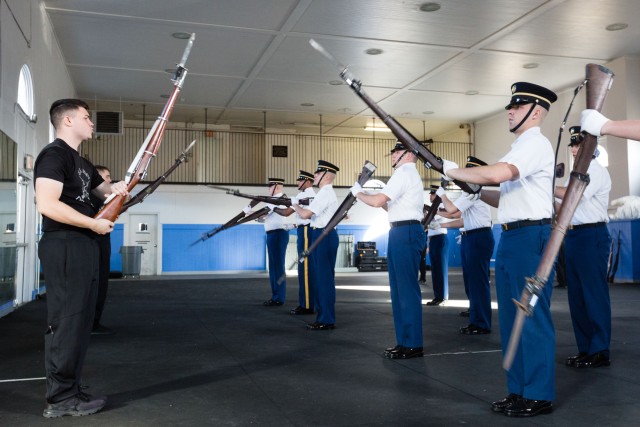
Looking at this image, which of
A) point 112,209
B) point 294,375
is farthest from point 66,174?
point 294,375

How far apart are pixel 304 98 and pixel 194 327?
10636mm

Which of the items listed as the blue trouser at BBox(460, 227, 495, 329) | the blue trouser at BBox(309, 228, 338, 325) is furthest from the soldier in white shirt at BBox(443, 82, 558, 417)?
the blue trouser at BBox(309, 228, 338, 325)

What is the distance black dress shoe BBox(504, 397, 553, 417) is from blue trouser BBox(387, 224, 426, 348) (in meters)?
1.61

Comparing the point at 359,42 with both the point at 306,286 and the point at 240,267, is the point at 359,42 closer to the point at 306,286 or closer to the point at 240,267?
the point at 306,286

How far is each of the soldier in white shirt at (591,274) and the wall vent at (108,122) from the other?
12.6 meters

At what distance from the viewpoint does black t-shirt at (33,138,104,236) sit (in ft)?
10.3

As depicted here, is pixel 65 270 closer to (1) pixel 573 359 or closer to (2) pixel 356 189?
(2) pixel 356 189

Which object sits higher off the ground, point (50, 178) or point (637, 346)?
point (50, 178)

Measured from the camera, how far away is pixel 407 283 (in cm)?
483

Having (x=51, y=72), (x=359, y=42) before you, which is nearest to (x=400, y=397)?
(x=359, y=42)

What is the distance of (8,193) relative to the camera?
7.44 meters

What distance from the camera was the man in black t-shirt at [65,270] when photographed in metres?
3.14

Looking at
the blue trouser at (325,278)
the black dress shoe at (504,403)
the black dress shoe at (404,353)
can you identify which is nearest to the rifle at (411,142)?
the black dress shoe at (504,403)

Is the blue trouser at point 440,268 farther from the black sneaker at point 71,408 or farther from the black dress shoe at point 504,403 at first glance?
the black sneaker at point 71,408
